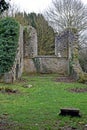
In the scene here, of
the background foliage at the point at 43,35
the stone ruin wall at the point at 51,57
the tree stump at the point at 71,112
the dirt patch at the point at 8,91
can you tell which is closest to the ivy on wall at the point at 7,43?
the dirt patch at the point at 8,91

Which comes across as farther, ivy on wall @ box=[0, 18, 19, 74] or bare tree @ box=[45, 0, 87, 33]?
bare tree @ box=[45, 0, 87, 33]

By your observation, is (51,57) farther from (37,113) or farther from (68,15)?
(37,113)

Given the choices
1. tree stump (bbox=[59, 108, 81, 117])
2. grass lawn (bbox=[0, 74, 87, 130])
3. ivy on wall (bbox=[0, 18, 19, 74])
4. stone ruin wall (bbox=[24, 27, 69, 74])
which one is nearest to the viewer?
grass lawn (bbox=[0, 74, 87, 130])

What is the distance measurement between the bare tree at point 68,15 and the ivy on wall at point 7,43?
1342 cm

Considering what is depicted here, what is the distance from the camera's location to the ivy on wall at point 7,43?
71.3 feet

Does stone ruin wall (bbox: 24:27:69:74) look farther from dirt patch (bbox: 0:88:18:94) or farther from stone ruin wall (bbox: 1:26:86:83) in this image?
dirt patch (bbox: 0:88:18:94)

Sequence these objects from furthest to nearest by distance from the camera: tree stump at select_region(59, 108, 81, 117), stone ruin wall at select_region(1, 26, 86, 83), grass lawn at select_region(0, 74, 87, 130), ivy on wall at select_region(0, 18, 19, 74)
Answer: stone ruin wall at select_region(1, 26, 86, 83), ivy on wall at select_region(0, 18, 19, 74), tree stump at select_region(59, 108, 81, 117), grass lawn at select_region(0, 74, 87, 130)

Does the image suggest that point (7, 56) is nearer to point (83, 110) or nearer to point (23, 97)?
point (23, 97)

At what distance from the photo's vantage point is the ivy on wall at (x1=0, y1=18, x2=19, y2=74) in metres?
21.7

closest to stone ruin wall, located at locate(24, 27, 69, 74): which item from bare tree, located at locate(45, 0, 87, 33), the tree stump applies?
bare tree, located at locate(45, 0, 87, 33)

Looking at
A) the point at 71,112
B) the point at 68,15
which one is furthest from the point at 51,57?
the point at 71,112

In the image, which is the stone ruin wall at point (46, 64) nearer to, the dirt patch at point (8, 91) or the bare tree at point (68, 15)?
the bare tree at point (68, 15)

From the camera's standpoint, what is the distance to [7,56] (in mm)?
21750

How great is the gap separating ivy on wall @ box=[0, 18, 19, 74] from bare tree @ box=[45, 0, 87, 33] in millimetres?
13419
